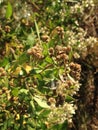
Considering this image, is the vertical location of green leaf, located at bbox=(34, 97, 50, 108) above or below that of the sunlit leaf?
below

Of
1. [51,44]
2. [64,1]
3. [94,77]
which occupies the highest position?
[64,1]

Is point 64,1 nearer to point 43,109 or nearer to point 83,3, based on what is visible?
point 83,3

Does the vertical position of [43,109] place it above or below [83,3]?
below

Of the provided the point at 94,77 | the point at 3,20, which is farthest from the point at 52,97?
the point at 94,77

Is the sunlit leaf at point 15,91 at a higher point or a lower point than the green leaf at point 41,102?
higher

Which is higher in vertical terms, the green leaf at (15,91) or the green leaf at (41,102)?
the green leaf at (15,91)

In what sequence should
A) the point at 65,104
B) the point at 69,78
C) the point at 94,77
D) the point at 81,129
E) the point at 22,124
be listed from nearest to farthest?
the point at 69,78, the point at 22,124, the point at 65,104, the point at 81,129, the point at 94,77

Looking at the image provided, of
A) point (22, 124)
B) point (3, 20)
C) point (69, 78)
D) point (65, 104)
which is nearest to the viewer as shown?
point (69, 78)

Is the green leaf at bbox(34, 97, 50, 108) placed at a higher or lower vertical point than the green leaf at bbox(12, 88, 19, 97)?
lower

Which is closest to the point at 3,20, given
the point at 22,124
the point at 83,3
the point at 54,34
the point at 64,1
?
the point at 64,1

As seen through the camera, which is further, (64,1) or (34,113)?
(64,1)
